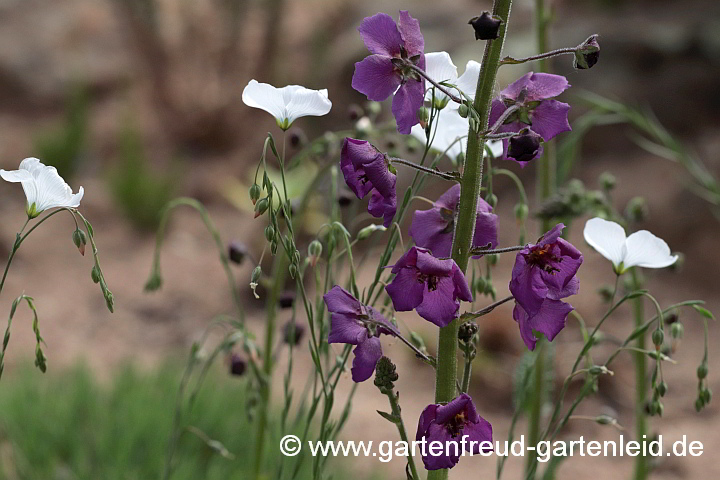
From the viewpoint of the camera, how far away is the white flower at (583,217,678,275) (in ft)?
2.89

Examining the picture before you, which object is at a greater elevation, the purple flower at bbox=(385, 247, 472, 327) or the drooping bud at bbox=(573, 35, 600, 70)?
the drooping bud at bbox=(573, 35, 600, 70)

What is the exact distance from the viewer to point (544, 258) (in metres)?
0.74

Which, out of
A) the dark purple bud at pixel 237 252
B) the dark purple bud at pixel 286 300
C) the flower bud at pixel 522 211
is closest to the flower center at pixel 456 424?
the flower bud at pixel 522 211

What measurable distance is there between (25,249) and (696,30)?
366 cm

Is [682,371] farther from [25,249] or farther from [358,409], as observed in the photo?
[25,249]

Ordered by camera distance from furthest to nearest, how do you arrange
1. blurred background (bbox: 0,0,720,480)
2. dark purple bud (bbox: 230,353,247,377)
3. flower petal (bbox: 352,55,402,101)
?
blurred background (bbox: 0,0,720,480), dark purple bud (bbox: 230,353,247,377), flower petal (bbox: 352,55,402,101)


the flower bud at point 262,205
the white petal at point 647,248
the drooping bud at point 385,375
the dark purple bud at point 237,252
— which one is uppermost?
the dark purple bud at point 237,252

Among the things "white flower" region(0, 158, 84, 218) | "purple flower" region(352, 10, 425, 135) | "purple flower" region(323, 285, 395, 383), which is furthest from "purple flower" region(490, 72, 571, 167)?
"white flower" region(0, 158, 84, 218)

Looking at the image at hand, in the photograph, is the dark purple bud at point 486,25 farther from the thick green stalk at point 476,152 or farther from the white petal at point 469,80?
the white petal at point 469,80

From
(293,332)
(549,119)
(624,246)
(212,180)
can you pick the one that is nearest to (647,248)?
(624,246)

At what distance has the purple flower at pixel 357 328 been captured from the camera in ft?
2.47

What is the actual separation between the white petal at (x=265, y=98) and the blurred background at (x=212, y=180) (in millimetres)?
526

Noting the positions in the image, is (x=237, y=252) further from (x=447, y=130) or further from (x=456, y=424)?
(x=456, y=424)

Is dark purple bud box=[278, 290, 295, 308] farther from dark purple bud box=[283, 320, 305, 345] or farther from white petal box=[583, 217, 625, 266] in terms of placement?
white petal box=[583, 217, 625, 266]
